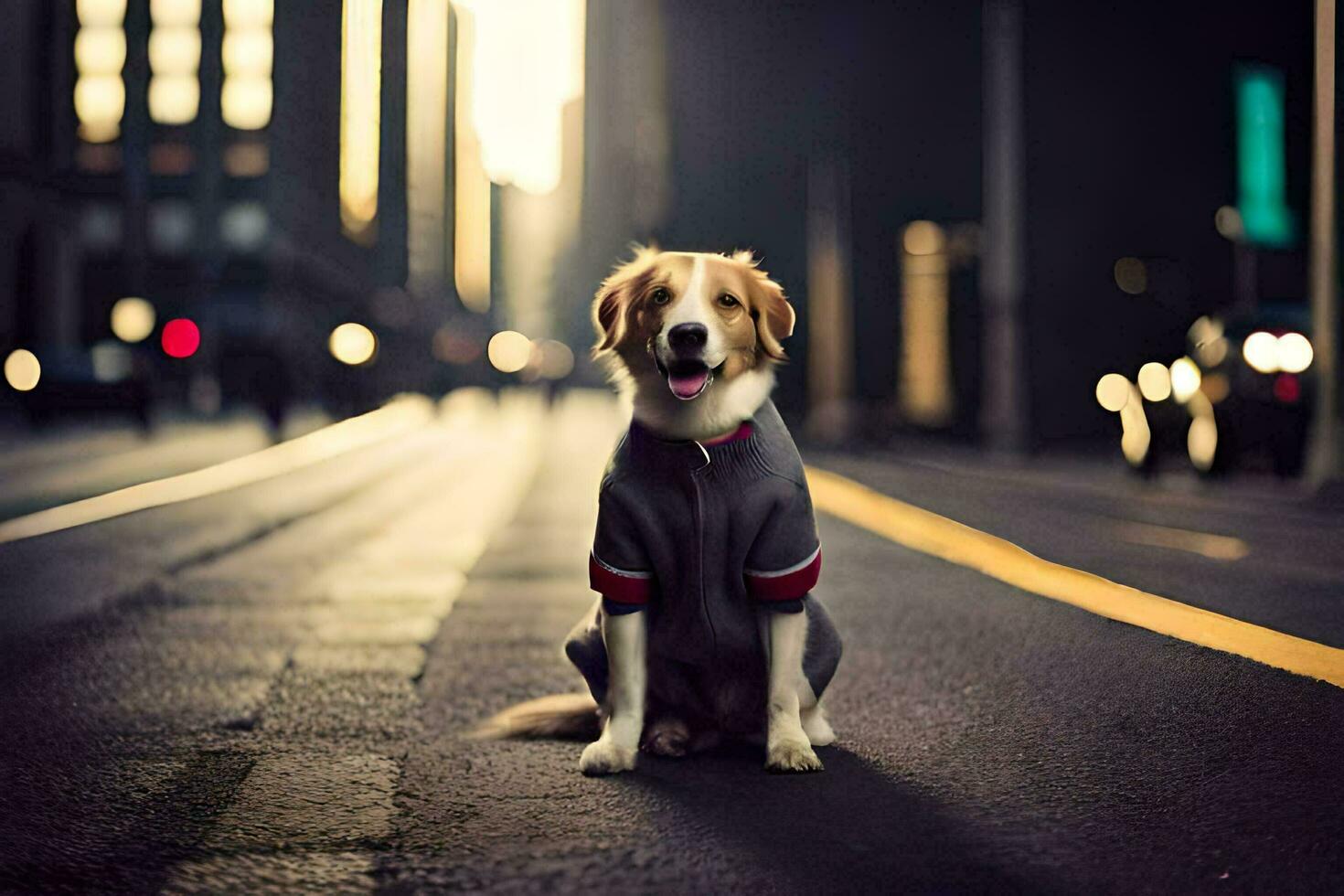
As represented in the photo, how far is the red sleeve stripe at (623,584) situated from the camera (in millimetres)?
3621

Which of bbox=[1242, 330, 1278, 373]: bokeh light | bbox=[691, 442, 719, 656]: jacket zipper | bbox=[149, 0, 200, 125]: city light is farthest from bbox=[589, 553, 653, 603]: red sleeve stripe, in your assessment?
bbox=[149, 0, 200, 125]: city light

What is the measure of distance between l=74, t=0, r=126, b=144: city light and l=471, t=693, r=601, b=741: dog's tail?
20.6 metres

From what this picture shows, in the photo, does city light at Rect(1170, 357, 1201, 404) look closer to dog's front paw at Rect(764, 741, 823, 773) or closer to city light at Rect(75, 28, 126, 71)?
dog's front paw at Rect(764, 741, 823, 773)

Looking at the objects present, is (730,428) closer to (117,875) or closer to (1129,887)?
(1129,887)

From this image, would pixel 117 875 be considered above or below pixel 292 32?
below

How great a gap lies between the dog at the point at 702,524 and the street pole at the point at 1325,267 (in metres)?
9.49

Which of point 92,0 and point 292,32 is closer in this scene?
point 292,32

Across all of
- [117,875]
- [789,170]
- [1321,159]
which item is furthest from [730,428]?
[789,170]

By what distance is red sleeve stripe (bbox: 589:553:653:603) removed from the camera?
3.62 meters

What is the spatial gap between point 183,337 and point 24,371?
1880cm

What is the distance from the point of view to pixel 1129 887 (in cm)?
275

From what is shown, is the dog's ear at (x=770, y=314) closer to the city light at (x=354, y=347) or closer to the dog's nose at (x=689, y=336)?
the dog's nose at (x=689, y=336)

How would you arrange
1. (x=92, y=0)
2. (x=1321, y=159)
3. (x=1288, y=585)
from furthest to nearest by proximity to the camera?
1. (x=92, y=0)
2. (x=1321, y=159)
3. (x=1288, y=585)

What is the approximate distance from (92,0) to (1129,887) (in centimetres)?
1409
